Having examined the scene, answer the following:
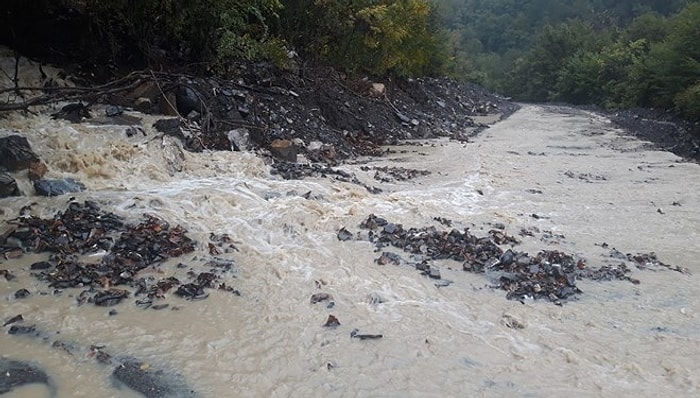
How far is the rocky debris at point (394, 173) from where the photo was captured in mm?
11352

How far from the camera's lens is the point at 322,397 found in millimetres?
4055

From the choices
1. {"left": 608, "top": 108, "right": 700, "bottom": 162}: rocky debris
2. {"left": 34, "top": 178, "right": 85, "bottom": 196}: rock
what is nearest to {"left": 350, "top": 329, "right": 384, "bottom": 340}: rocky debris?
{"left": 34, "top": 178, "right": 85, "bottom": 196}: rock

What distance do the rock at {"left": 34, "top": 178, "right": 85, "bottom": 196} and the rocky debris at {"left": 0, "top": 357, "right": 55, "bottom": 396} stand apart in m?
3.83

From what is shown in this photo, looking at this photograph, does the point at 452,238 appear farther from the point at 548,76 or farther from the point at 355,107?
the point at 548,76

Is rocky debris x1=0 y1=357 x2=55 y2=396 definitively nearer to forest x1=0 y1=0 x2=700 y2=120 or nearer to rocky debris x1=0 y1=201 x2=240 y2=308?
rocky debris x1=0 y1=201 x2=240 y2=308

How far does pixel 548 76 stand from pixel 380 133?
43310mm

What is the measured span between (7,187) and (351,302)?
5003 mm

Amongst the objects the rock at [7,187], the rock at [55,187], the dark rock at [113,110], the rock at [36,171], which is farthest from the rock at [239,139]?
the rock at [7,187]

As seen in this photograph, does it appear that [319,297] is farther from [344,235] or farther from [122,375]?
[122,375]

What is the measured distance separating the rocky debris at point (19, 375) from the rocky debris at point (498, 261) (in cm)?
376

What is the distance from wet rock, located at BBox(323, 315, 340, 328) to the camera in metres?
5.11

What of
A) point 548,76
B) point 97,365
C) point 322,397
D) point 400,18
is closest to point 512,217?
point 322,397

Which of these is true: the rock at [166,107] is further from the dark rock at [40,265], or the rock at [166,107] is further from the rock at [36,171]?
the dark rock at [40,265]

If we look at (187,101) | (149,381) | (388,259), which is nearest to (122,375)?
(149,381)
